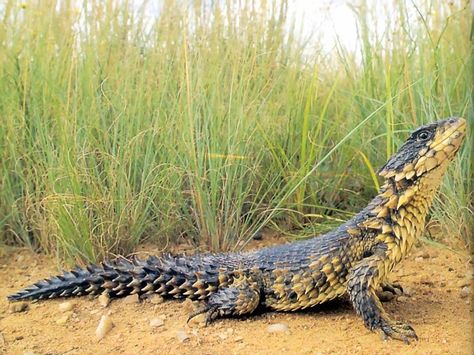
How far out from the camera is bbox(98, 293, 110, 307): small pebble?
3003 millimetres

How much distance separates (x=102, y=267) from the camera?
10.3 ft

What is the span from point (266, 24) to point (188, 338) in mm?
2555

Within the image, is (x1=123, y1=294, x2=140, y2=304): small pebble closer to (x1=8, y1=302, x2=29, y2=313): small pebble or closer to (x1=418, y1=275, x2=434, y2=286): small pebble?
(x1=8, y1=302, x2=29, y2=313): small pebble

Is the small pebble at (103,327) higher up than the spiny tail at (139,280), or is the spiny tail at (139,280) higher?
the spiny tail at (139,280)

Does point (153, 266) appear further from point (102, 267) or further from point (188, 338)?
point (188, 338)

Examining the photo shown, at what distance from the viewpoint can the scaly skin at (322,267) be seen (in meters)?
2.44

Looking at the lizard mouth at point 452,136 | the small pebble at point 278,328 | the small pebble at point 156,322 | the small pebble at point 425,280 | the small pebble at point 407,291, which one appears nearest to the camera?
the lizard mouth at point 452,136

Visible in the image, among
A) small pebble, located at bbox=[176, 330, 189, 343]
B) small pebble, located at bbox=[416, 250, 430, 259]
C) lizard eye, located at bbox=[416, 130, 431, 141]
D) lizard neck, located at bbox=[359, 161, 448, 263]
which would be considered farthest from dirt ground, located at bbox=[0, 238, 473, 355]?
lizard eye, located at bbox=[416, 130, 431, 141]

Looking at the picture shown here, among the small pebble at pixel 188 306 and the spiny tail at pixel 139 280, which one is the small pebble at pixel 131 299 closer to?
the spiny tail at pixel 139 280

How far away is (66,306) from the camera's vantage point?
118 inches

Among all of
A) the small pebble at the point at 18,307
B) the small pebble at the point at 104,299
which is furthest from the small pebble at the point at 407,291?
the small pebble at the point at 18,307

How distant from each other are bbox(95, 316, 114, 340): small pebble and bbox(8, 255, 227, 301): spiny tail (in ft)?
0.97

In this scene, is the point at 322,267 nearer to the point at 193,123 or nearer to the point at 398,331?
the point at 398,331

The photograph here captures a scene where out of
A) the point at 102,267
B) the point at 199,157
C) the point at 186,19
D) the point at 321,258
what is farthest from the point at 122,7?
the point at 321,258
